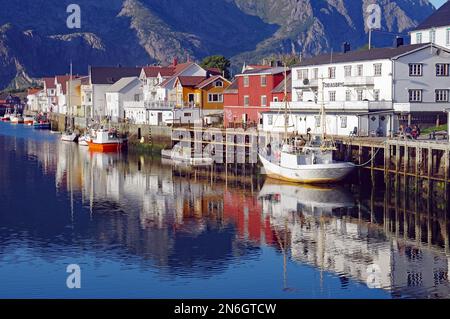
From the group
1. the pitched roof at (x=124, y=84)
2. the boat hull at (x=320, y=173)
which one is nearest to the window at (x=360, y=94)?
the boat hull at (x=320, y=173)

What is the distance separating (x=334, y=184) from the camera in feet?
195

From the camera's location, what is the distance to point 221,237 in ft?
143

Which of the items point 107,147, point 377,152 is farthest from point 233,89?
point 377,152

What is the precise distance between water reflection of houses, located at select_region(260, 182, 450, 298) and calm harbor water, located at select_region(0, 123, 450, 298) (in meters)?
0.06

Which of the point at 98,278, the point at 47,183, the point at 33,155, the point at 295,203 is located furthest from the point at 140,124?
the point at 98,278

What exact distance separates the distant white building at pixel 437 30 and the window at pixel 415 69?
12062 mm

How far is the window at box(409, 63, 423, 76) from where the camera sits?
226 ft

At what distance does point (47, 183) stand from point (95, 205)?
42.4 feet

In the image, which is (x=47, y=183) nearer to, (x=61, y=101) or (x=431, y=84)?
(x=431, y=84)

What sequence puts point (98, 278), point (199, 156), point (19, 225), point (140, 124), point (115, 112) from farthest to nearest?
1. point (115, 112)
2. point (140, 124)
3. point (199, 156)
4. point (19, 225)
5. point (98, 278)

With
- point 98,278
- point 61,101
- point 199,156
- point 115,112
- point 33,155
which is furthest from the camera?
point 61,101

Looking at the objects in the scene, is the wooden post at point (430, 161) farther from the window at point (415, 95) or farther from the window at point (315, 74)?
the window at point (315, 74)

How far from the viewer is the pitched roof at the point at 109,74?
131250 millimetres

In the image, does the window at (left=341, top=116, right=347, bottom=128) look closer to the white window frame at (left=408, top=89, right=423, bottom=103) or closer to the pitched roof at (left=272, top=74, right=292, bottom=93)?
the white window frame at (left=408, top=89, right=423, bottom=103)
